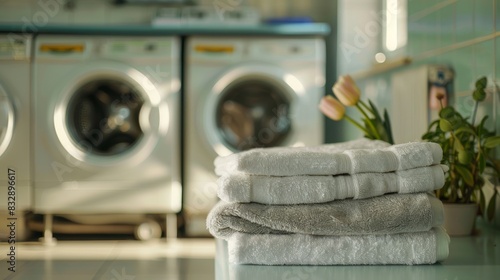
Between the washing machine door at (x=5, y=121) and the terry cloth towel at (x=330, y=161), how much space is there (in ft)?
8.38

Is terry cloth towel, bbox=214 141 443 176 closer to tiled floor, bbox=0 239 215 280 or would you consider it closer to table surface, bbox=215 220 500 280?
table surface, bbox=215 220 500 280

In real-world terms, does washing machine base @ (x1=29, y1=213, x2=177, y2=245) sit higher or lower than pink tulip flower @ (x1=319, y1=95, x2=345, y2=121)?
lower

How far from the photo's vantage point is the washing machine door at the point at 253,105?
3395 mm

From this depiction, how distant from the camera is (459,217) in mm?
1298

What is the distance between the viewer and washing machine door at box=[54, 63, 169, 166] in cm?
333

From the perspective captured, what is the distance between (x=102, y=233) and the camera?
3457mm

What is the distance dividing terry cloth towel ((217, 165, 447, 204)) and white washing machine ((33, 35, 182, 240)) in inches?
96.0

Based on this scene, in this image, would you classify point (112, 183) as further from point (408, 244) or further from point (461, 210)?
point (408, 244)

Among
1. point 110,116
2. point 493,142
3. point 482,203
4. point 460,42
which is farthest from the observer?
point 110,116

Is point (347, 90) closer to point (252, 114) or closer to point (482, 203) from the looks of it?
point (482, 203)

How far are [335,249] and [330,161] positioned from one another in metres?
0.11

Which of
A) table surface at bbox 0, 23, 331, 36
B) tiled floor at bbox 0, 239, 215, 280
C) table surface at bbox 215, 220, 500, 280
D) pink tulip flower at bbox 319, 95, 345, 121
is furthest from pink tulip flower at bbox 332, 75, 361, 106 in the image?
table surface at bbox 0, 23, 331, 36

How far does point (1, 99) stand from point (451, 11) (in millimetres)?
2061

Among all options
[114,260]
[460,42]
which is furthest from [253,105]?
[460,42]
